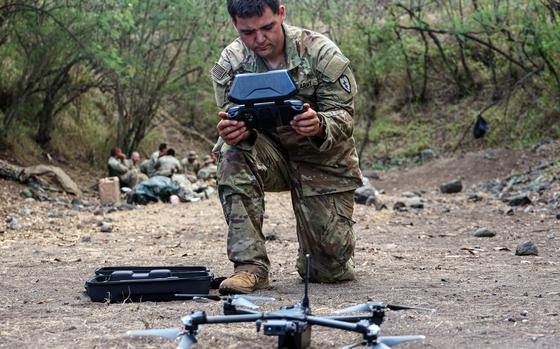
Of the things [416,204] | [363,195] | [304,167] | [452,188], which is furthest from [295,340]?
[452,188]

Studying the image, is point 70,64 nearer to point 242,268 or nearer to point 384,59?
point 384,59

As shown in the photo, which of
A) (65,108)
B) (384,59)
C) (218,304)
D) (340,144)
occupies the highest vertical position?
(384,59)

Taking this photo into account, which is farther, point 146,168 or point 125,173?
point 146,168

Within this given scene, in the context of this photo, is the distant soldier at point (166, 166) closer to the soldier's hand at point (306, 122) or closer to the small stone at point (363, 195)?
the small stone at point (363, 195)

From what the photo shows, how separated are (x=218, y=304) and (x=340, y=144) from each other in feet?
3.97

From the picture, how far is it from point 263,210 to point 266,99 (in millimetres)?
765

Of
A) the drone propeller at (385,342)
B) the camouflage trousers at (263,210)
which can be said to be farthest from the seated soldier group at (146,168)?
the drone propeller at (385,342)

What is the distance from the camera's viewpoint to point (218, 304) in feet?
14.0

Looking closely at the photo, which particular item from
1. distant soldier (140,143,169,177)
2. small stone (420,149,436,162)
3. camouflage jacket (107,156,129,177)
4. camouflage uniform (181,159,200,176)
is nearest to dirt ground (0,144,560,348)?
camouflage jacket (107,156,129,177)

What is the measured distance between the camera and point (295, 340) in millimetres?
3090

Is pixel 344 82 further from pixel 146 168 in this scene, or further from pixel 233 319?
pixel 146 168

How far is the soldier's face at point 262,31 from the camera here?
4.80 m

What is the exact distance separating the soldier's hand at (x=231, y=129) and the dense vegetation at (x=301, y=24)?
752cm

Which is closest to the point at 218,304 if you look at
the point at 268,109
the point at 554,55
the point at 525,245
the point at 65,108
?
the point at 268,109
